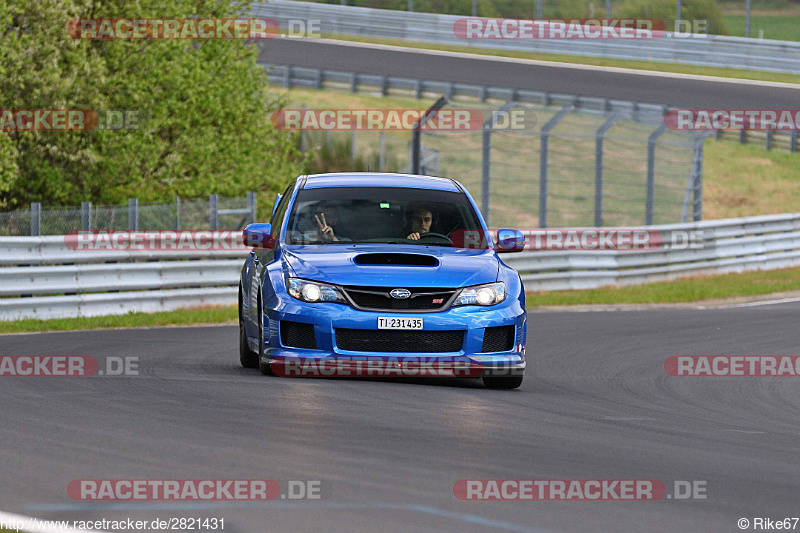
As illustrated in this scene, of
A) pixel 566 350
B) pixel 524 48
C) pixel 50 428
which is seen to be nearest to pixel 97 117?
pixel 566 350

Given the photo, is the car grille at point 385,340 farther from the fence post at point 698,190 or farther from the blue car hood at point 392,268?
the fence post at point 698,190

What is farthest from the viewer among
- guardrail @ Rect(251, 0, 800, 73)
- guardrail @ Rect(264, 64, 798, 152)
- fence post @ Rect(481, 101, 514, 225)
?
guardrail @ Rect(251, 0, 800, 73)

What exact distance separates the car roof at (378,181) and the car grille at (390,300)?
5.43 ft

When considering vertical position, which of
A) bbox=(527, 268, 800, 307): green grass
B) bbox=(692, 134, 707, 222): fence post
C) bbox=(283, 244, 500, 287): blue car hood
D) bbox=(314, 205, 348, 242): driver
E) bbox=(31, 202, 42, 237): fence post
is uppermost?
bbox=(314, 205, 348, 242): driver

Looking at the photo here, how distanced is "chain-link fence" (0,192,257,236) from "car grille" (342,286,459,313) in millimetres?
9136

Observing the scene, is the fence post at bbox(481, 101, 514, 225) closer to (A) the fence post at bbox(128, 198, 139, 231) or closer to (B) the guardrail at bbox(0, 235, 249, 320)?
(B) the guardrail at bbox(0, 235, 249, 320)

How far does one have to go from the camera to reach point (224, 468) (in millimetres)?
6816

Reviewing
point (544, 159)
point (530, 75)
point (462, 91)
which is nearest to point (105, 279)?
point (544, 159)

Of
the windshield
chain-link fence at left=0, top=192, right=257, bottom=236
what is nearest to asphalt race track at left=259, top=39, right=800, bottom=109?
chain-link fence at left=0, top=192, right=257, bottom=236

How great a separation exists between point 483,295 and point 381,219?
136cm

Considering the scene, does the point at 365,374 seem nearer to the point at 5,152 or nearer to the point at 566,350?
the point at 566,350

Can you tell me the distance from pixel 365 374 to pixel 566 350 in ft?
15.1

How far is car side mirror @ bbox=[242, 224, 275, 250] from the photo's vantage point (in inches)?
435

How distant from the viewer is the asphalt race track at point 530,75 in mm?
39031
